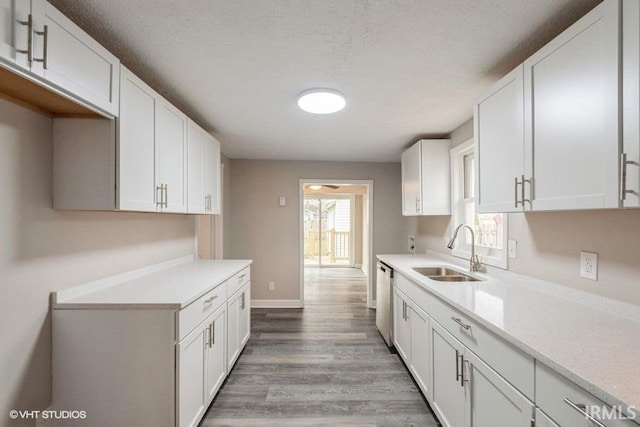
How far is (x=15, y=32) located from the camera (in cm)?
100

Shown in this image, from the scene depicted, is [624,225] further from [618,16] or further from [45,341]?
[45,341]

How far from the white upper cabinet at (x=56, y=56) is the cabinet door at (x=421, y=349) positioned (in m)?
2.34

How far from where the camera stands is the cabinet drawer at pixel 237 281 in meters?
2.50

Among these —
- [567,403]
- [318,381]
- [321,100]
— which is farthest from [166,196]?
[567,403]

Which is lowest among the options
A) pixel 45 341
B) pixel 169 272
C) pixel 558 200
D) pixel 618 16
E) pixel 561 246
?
pixel 45 341

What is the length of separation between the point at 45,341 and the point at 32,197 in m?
0.73

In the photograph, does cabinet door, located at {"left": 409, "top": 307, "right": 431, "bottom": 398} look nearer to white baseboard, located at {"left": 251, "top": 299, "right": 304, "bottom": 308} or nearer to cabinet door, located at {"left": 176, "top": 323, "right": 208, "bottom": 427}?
cabinet door, located at {"left": 176, "top": 323, "right": 208, "bottom": 427}

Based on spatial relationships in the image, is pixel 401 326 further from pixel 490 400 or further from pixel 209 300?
pixel 209 300

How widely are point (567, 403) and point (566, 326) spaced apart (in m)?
0.42

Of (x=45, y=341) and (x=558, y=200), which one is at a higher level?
(x=558, y=200)

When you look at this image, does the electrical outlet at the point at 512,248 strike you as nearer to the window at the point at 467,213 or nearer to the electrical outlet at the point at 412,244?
the window at the point at 467,213

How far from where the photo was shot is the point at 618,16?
101 centimetres

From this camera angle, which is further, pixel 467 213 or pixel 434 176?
pixel 434 176

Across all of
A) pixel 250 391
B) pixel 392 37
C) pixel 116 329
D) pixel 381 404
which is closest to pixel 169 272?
pixel 116 329
